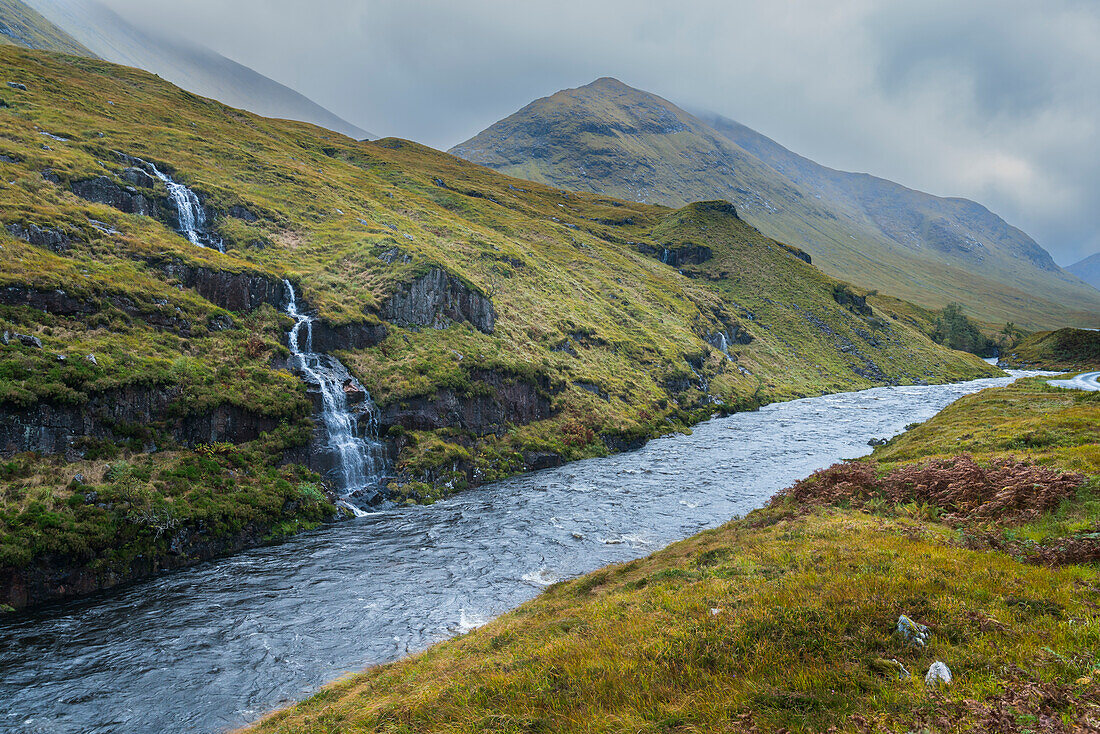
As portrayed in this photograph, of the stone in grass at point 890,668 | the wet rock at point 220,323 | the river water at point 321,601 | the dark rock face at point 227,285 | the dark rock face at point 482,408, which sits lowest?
the river water at point 321,601

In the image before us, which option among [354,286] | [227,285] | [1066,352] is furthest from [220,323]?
[1066,352]

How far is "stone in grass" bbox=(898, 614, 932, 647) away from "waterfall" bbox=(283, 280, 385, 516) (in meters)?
29.4

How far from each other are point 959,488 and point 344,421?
34.2m

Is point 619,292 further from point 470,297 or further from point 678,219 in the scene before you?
point 678,219

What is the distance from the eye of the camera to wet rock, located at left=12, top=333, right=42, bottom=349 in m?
24.5

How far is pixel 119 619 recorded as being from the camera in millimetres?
18172

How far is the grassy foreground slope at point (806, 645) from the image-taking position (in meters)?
6.46

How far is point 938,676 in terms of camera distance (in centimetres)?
670

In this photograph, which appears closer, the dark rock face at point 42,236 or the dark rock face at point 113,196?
the dark rock face at point 42,236

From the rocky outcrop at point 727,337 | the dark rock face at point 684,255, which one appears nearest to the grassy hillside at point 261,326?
the rocky outcrop at point 727,337

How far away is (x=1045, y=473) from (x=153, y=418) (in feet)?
129

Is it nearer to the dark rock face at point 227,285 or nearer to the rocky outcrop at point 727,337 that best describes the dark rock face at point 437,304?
the dark rock face at point 227,285

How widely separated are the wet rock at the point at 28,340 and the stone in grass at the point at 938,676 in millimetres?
36997

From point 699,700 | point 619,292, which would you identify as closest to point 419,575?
point 699,700
